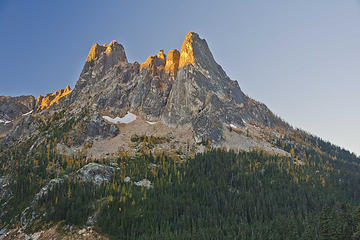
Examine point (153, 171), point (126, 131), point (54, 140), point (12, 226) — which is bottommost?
point (12, 226)

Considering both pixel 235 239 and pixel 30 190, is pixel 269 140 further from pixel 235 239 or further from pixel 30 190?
pixel 30 190

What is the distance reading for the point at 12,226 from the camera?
10081 centimetres

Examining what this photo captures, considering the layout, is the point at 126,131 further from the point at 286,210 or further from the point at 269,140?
the point at 286,210

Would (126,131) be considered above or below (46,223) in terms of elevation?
above

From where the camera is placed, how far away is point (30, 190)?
116688 mm

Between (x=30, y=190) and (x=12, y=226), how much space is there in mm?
18534

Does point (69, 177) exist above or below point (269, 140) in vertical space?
below

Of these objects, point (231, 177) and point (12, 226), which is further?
point (231, 177)

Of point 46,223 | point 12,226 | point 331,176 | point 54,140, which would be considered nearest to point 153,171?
point 46,223

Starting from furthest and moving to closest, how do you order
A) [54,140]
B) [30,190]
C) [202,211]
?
1. [54,140]
2. [30,190]
3. [202,211]

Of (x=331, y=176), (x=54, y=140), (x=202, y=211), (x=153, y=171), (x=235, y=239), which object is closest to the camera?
(x=235, y=239)

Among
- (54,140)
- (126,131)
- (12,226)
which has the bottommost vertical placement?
(12,226)

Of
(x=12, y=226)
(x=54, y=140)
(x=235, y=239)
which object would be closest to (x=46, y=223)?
(x=12, y=226)

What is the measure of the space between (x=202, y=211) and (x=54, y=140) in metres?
104
